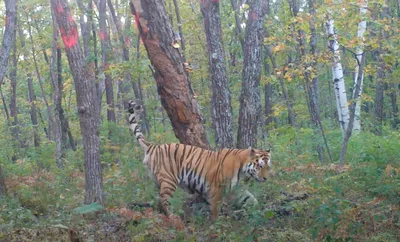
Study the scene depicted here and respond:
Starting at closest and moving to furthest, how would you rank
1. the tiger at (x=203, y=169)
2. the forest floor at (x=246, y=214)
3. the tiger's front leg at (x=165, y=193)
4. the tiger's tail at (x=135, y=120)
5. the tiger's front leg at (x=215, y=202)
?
the forest floor at (x=246, y=214) < the tiger's front leg at (x=215, y=202) < the tiger's front leg at (x=165, y=193) < the tiger at (x=203, y=169) < the tiger's tail at (x=135, y=120)

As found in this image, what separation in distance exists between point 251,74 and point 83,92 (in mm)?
3225

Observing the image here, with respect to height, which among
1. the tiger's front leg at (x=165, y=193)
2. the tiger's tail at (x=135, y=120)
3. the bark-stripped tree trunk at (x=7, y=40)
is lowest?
the tiger's front leg at (x=165, y=193)

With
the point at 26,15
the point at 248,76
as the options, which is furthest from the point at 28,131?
the point at 248,76

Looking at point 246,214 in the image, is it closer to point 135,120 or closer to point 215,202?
point 215,202

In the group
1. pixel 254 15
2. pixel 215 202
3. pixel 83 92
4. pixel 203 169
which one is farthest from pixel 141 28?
pixel 215 202

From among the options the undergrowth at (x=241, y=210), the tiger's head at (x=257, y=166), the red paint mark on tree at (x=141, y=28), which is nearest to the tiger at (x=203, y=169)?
the tiger's head at (x=257, y=166)

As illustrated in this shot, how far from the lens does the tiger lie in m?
9.19

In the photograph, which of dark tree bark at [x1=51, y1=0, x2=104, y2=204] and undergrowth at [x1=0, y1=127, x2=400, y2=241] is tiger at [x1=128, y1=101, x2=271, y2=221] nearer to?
undergrowth at [x1=0, y1=127, x2=400, y2=241]

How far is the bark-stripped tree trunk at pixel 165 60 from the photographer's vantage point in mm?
9726

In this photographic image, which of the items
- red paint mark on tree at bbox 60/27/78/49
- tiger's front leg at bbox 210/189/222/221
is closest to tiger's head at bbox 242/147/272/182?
tiger's front leg at bbox 210/189/222/221

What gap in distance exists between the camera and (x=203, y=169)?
9.45 meters

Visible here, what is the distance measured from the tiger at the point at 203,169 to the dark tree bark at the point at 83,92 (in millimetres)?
1070

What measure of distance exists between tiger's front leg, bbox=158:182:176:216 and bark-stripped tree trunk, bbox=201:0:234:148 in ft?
4.69

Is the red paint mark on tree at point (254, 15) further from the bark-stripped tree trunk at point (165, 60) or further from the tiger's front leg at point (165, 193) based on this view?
the tiger's front leg at point (165, 193)
